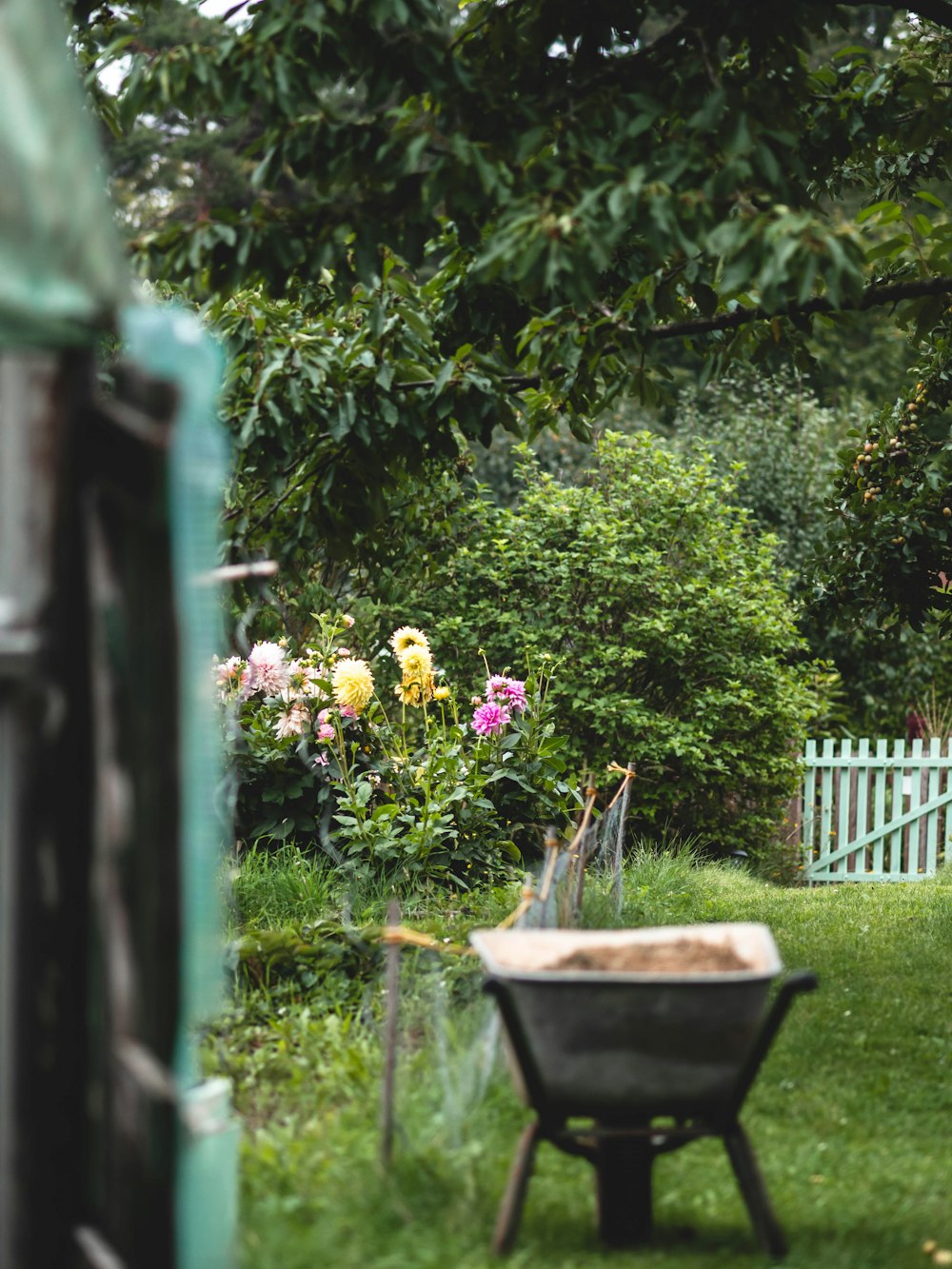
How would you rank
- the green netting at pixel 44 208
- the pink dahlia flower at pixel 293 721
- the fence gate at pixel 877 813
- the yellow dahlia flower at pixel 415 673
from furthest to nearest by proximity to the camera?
the fence gate at pixel 877 813
the pink dahlia flower at pixel 293 721
the yellow dahlia flower at pixel 415 673
the green netting at pixel 44 208

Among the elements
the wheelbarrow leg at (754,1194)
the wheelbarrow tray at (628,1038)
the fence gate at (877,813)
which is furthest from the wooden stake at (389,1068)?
the fence gate at (877,813)

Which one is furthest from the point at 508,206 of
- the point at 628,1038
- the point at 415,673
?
the point at 415,673

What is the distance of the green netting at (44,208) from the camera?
2336 millimetres

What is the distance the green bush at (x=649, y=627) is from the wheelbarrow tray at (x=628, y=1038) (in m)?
7.63

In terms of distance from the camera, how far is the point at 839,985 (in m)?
6.62

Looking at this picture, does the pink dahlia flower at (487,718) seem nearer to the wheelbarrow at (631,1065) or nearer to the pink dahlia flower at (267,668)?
the pink dahlia flower at (267,668)

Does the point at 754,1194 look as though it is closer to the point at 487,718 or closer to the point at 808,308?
the point at 808,308

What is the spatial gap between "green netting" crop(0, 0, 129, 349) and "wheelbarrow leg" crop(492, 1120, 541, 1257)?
6.95 ft

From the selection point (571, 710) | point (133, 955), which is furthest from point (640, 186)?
point (571, 710)

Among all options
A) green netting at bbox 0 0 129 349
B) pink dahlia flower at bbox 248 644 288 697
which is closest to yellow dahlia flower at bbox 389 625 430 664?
pink dahlia flower at bbox 248 644 288 697

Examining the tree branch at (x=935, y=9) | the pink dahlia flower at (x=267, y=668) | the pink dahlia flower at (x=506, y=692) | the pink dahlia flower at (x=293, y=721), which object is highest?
the tree branch at (x=935, y=9)

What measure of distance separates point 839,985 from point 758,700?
17.0 ft

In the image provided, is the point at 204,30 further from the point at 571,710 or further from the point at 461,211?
the point at 461,211

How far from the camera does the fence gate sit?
13.0 m
